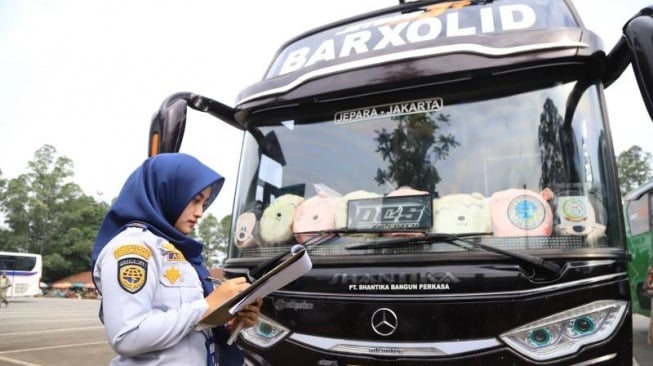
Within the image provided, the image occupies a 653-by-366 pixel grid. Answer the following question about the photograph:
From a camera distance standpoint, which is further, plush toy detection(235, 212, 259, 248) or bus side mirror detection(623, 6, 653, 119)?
plush toy detection(235, 212, 259, 248)

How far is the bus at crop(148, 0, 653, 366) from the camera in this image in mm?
2393

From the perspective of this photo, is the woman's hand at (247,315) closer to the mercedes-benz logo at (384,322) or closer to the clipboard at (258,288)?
the clipboard at (258,288)

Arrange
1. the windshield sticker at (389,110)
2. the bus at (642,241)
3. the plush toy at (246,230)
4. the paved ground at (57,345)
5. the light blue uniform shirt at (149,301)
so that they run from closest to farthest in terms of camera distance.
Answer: the light blue uniform shirt at (149,301)
the windshield sticker at (389,110)
the plush toy at (246,230)
the paved ground at (57,345)
the bus at (642,241)

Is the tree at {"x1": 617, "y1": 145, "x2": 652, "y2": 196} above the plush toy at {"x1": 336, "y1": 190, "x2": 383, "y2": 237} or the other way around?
above

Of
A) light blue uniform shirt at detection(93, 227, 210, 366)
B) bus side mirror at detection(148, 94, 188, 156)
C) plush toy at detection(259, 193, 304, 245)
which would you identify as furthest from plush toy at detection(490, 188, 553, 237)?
bus side mirror at detection(148, 94, 188, 156)

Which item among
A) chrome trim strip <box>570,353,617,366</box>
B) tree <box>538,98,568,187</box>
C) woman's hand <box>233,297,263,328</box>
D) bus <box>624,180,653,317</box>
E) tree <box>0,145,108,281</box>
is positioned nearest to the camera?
woman's hand <box>233,297,263,328</box>

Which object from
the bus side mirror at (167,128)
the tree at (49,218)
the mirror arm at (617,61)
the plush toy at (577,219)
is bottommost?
the plush toy at (577,219)

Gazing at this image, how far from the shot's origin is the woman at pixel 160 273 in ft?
5.27

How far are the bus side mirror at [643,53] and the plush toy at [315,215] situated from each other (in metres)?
1.63

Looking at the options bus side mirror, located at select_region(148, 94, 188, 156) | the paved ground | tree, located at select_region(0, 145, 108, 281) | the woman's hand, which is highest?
tree, located at select_region(0, 145, 108, 281)

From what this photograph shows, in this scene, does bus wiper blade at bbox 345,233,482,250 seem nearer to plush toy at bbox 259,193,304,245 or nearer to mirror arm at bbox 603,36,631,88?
plush toy at bbox 259,193,304,245

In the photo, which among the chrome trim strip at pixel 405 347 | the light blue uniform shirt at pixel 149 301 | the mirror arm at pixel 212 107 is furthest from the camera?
the mirror arm at pixel 212 107

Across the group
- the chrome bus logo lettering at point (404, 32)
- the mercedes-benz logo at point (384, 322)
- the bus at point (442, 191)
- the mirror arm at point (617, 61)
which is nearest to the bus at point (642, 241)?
the mirror arm at point (617, 61)

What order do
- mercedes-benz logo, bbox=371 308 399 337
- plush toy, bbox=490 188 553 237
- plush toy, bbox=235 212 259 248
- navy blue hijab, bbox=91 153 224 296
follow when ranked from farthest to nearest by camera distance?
plush toy, bbox=235 212 259 248
plush toy, bbox=490 188 553 237
mercedes-benz logo, bbox=371 308 399 337
navy blue hijab, bbox=91 153 224 296
